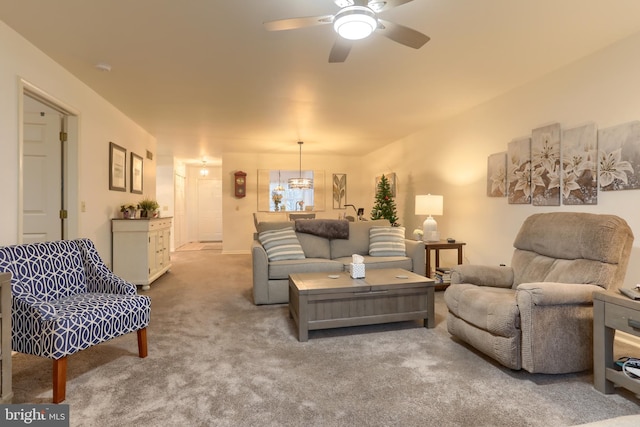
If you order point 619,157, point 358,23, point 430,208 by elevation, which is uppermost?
point 358,23

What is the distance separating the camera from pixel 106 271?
8.46 feet

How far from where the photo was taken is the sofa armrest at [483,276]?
272 cm

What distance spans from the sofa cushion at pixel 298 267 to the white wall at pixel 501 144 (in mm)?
1999

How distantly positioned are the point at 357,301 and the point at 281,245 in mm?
1455

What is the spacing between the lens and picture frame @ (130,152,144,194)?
5109 millimetres

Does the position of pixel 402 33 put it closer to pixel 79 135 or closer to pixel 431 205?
pixel 431 205

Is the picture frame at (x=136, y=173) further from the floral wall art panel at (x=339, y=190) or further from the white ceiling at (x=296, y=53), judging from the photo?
the floral wall art panel at (x=339, y=190)

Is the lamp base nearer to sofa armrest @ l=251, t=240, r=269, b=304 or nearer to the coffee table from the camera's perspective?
the coffee table

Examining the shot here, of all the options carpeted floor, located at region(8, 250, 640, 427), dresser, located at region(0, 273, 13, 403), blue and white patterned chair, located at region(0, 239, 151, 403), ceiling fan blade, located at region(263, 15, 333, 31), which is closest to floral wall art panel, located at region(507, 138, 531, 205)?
carpeted floor, located at region(8, 250, 640, 427)

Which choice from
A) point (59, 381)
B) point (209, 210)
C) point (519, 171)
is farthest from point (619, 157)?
point (209, 210)

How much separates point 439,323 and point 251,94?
3204 millimetres

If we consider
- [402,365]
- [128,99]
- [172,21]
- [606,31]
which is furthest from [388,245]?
[128,99]

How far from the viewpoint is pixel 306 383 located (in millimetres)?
2045

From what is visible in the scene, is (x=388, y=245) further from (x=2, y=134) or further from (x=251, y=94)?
(x=2, y=134)
